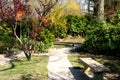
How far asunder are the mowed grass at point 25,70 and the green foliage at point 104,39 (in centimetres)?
305

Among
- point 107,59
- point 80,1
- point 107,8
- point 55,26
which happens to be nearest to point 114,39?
point 107,59

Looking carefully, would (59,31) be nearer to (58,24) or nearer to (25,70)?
(58,24)

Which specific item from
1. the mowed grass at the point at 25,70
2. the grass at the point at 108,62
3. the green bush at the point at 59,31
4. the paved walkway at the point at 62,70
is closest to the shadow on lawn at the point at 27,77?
the mowed grass at the point at 25,70

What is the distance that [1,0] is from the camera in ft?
42.2

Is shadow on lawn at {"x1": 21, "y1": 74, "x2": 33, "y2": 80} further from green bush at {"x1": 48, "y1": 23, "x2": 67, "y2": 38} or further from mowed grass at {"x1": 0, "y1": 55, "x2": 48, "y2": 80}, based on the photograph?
Result: green bush at {"x1": 48, "y1": 23, "x2": 67, "y2": 38}

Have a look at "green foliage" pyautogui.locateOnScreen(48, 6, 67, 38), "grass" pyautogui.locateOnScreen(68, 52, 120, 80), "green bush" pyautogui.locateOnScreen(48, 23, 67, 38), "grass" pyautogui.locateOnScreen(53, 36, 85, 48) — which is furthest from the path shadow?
"green bush" pyautogui.locateOnScreen(48, 23, 67, 38)

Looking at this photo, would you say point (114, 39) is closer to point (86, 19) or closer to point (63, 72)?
point (63, 72)

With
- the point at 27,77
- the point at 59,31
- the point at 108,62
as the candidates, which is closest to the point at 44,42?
the point at 108,62

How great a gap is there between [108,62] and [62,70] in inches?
107

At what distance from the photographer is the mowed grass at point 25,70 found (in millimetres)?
9820

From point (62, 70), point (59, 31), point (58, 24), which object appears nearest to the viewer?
point (62, 70)

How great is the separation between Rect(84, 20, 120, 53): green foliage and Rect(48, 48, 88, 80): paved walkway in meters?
1.99

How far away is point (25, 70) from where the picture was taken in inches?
429

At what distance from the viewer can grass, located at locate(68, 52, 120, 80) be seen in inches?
403
